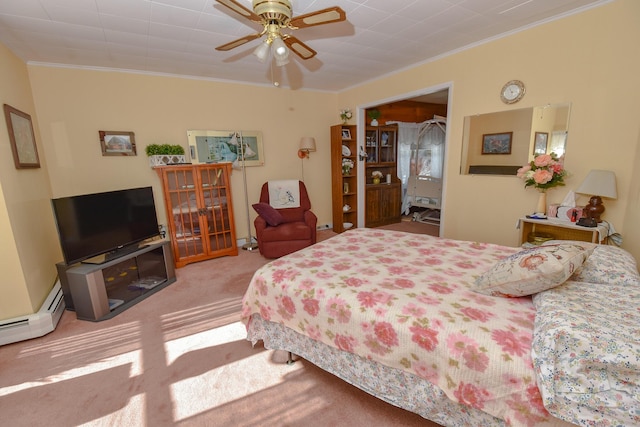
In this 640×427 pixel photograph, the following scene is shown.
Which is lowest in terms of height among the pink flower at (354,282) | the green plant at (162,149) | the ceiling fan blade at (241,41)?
the pink flower at (354,282)

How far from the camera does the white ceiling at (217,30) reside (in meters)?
2.14

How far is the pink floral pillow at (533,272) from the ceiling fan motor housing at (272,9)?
184 cm

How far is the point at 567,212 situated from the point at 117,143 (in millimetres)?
4862

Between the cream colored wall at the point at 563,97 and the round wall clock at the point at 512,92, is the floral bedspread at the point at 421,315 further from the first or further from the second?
the round wall clock at the point at 512,92

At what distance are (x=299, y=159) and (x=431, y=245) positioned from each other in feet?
10.2

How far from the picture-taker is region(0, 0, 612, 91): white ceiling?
214 cm

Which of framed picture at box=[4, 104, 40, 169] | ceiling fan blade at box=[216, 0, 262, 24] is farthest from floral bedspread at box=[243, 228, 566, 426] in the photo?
framed picture at box=[4, 104, 40, 169]

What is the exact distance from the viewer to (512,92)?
282 cm

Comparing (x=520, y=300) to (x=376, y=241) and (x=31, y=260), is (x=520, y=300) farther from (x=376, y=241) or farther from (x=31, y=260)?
(x=31, y=260)

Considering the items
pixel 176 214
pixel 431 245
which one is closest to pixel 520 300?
pixel 431 245

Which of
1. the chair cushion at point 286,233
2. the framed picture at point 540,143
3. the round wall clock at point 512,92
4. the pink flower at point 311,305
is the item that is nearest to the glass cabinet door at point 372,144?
the chair cushion at point 286,233

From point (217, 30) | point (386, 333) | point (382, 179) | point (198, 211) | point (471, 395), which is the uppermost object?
point (217, 30)

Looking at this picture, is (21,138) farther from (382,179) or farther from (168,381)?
(382,179)

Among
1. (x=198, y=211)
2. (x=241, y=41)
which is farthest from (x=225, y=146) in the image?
(x=241, y=41)
